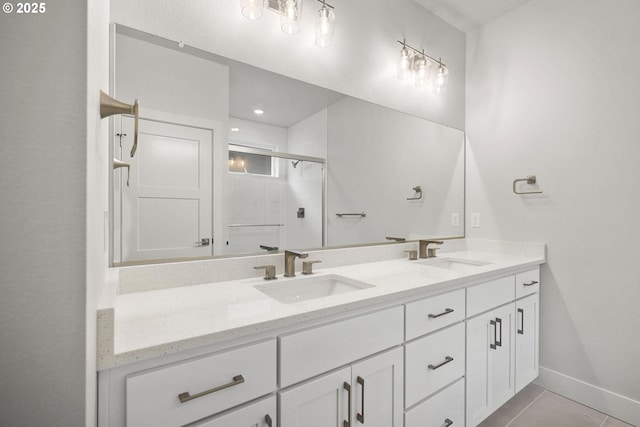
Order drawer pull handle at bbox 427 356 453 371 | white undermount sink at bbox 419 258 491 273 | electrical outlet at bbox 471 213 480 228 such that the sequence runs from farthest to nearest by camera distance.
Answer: electrical outlet at bbox 471 213 480 228
white undermount sink at bbox 419 258 491 273
drawer pull handle at bbox 427 356 453 371

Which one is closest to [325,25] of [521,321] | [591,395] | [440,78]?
[440,78]

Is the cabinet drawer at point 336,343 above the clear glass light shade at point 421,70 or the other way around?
the other way around

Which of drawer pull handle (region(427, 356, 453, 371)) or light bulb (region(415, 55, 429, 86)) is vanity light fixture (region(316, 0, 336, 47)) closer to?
light bulb (region(415, 55, 429, 86))

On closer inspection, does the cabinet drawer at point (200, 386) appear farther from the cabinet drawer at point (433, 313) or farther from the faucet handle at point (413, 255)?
the faucet handle at point (413, 255)

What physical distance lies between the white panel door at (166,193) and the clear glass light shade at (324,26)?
2.60 feet

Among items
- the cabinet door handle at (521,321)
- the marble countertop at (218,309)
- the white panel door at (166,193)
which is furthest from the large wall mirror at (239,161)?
the cabinet door handle at (521,321)

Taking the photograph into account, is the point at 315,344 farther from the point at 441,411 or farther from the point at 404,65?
the point at 404,65

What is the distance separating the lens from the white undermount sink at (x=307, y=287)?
1.26 meters

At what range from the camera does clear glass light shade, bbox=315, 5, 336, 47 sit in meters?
1.53

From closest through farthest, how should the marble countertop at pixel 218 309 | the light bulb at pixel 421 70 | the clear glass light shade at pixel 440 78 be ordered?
the marble countertop at pixel 218 309, the light bulb at pixel 421 70, the clear glass light shade at pixel 440 78

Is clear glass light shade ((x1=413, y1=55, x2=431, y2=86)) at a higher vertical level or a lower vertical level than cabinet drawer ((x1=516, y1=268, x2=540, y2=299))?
higher

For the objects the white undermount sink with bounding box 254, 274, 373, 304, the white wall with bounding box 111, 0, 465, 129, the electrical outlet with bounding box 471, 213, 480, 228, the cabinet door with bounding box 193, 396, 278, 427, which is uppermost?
the white wall with bounding box 111, 0, 465, 129

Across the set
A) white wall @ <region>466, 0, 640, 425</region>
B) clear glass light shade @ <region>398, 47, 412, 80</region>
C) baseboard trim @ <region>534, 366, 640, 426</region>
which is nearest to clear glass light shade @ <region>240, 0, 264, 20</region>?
clear glass light shade @ <region>398, 47, 412, 80</region>

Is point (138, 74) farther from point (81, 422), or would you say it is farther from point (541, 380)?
point (541, 380)
